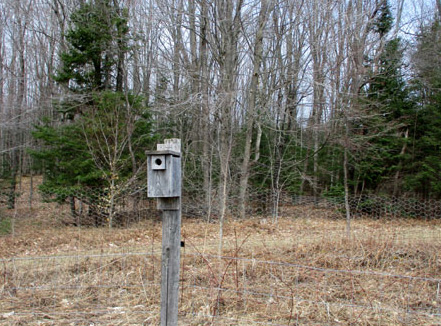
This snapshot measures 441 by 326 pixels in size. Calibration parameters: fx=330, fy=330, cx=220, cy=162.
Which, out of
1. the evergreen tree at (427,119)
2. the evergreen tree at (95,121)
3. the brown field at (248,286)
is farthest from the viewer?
the evergreen tree at (427,119)

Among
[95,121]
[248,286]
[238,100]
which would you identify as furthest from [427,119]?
[95,121]

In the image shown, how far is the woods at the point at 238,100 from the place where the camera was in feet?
32.9

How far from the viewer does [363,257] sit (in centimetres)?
492

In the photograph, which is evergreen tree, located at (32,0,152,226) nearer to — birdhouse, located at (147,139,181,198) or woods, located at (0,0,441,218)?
woods, located at (0,0,441,218)

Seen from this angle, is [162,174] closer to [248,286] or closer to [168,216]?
[168,216]

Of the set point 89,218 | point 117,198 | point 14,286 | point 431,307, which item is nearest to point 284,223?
point 117,198

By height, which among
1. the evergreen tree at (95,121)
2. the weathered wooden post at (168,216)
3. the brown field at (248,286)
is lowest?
the brown field at (248,286)

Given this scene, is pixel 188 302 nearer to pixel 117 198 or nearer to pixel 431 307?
pixel 431 307

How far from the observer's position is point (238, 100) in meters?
12.3

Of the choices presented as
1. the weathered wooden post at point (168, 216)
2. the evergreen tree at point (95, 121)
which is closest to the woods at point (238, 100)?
the evergreen tree at point (95, 121)

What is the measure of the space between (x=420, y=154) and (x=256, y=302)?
11.8 metres

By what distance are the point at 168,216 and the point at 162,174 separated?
34cm

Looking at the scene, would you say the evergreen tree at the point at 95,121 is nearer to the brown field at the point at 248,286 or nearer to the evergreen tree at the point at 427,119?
the brown field at the point at 248,286

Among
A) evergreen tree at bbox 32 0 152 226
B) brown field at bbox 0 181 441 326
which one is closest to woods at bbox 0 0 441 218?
evergreen tree at bbox 32 0 152 226
